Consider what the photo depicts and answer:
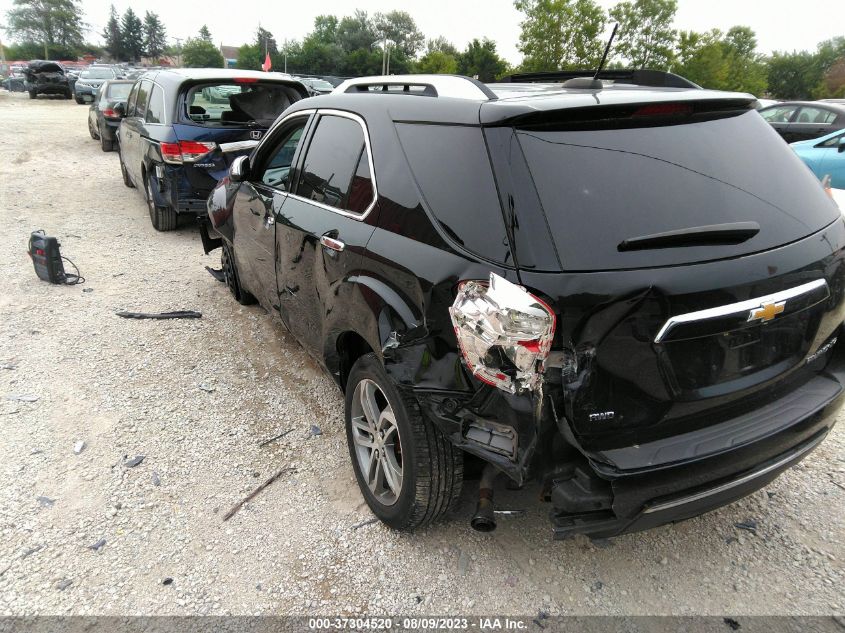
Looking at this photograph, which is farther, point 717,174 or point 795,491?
point 795,491

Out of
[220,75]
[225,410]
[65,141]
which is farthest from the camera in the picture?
[65,141]

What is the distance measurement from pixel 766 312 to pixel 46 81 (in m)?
39.7

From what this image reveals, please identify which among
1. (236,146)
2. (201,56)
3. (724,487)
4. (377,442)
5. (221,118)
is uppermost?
(201,56)

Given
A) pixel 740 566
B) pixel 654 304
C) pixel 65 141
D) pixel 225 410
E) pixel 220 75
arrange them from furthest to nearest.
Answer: pixel 65 141
pixel 220 75
pixel 225 410
pixel 740 566
pixel 654 304

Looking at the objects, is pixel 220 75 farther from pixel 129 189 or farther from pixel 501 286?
pixel 501 286

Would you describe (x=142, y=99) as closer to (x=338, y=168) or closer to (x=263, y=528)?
(x=338, y=168)

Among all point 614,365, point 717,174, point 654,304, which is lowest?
point 614,365

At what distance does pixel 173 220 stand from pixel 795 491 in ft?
24.4

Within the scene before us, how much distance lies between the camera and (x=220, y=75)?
7219mm

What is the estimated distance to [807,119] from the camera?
449 inches

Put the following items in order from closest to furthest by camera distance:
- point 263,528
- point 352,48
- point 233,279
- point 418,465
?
1. point 418,465
2. point 263,528
3. point 233,279
4. point 352,48

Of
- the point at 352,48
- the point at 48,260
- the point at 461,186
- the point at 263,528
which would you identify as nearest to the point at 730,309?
the point at 461,186

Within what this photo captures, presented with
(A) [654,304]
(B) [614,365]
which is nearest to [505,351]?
(B) [614,365]

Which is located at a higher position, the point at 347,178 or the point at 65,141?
the point at 347,178
